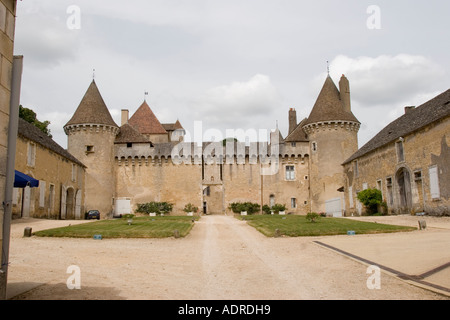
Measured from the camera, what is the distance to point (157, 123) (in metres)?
49.2

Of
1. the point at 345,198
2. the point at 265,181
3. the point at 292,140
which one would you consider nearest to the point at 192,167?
the point at 265,181

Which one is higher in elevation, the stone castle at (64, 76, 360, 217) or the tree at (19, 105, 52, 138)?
the tree at (19, 105, 52, 138)

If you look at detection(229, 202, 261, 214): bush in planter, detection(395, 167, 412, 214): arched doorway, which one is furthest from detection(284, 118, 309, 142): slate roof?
detection(395, 167, 412, 214): arched doorway

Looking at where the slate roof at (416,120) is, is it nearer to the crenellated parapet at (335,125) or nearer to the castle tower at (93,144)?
the crenellated parapet at (335,125)

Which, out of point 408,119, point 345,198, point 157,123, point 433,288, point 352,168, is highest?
point 157,123

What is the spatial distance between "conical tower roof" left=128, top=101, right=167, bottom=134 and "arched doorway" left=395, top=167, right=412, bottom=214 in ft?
98.2

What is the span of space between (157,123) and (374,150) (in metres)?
28.6

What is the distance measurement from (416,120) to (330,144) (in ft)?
46.3

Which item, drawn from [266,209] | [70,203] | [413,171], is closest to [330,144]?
[266,209]

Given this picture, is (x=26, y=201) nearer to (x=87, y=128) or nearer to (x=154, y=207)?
(x=87, y=128)

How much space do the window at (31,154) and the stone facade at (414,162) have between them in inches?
921

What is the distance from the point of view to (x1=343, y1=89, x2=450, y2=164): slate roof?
21391 millimetres

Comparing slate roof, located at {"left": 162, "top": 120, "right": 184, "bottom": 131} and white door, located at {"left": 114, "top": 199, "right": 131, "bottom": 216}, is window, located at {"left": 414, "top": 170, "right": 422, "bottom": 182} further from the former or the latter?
slate roof, located at {"left": 162, "top": 120, "right": 184, "bottom": 131}
